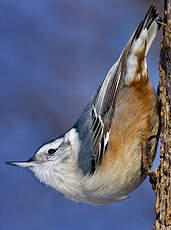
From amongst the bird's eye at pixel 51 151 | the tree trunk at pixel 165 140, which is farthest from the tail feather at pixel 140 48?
the bird's eye at pixel 51 151

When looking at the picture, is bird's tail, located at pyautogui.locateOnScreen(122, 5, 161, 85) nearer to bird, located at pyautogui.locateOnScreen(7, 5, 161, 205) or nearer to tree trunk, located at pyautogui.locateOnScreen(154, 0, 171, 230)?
bird, located at pyautogui.locateOnScreen(7, 5, 161, 205)

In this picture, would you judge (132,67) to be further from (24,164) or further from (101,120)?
(24,164)

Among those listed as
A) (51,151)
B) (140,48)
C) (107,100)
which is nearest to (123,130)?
(107,100)

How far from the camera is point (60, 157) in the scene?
2262 mm

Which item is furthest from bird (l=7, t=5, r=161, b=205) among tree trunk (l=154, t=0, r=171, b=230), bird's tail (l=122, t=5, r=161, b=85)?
tree trunk (l=154, t=0, r=171, b=230)

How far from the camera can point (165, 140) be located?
5.55 feet

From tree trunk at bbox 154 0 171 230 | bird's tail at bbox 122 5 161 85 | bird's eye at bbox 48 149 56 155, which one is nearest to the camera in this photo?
tree trunk at bbox 154 0 171 230

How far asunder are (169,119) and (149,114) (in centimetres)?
17

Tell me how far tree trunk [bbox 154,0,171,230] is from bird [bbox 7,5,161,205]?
4.9 inches

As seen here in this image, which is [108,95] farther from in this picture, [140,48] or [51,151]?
[51,151]

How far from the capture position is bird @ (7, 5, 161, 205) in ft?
6.21

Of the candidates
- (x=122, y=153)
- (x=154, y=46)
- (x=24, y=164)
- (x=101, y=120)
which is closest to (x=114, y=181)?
(x=122, y=153)

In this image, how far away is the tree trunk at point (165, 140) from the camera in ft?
5.41

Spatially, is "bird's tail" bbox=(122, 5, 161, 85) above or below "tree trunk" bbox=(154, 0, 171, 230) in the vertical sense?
above
